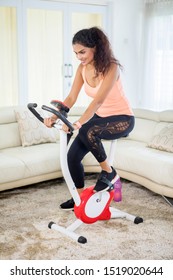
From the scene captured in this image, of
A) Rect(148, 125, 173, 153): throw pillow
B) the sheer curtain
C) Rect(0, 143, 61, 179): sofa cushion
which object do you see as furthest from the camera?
the sheer curtain

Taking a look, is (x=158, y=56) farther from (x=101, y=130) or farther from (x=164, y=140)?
(x=101, y=130)

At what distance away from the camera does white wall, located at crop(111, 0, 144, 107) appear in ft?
20.4

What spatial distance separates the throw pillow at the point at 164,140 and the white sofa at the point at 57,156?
0.9 inches

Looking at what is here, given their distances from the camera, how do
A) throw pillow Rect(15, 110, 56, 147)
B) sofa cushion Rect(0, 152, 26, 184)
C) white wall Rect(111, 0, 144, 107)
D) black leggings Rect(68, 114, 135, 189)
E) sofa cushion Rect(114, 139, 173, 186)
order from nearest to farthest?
black leggings Rect(68, 114, 135, 189) < sofa cushion Rect(114, 139, 173, 186) < sofa cushion Rect(0, 152, 26, 184) < throw pillow Rect(15, 110, 56, 147) < white wall Rect(111, 0, 144, 107)

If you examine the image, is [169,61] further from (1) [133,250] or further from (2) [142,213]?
(1) [133,250]

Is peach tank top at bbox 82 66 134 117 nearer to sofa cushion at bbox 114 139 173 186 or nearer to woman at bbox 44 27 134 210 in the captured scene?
woman at bbox 44 27 134 210

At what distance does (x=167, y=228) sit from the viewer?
117 inches

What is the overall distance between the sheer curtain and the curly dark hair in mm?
3813

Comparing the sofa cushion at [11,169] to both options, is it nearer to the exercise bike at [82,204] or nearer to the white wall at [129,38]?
the exercise bike at [82,204]

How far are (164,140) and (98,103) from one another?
1.69 meters

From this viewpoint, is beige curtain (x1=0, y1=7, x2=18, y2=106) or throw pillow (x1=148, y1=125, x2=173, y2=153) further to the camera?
beige curtain (x1=0, y1=7, x2=18, y2=106)

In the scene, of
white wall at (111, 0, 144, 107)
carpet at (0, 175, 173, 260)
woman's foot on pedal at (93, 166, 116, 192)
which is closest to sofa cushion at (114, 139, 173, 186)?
carpet at (0, 175, 173, 260)

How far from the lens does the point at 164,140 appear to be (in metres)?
4.00

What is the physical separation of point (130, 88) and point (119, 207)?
3.57 metres
